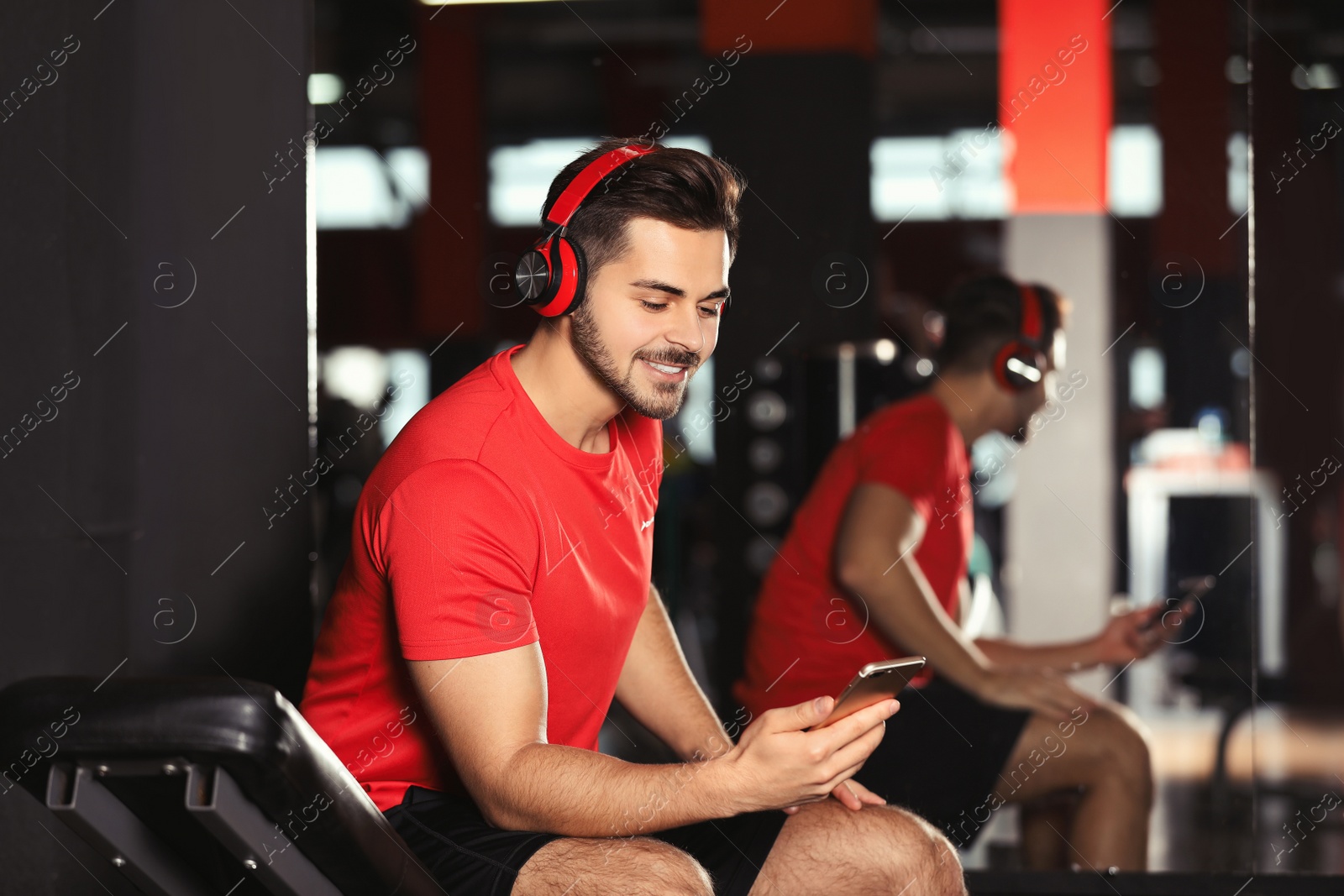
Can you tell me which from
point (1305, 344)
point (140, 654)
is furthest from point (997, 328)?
point (1305, 344)

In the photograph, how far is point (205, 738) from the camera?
38.4 inches

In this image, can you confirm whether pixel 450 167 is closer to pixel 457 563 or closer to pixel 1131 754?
pixel 1131 754

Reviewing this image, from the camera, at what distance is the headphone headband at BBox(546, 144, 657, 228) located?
1.55m

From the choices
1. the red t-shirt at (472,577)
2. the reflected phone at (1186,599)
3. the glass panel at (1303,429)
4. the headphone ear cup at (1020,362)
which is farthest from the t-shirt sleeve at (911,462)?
the glass panel at (1303,429)

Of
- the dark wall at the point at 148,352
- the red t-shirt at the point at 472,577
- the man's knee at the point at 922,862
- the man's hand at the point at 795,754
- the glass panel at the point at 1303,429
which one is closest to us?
the man's hand at the point at 795,754

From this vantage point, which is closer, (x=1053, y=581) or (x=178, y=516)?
(x=178, y=516)

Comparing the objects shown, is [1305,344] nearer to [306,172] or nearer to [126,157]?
[306,172]

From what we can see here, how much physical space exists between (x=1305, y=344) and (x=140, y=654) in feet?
14.2

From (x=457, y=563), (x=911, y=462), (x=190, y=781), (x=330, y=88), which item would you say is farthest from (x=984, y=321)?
(x=330, y=88)

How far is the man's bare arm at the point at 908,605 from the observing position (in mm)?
2170

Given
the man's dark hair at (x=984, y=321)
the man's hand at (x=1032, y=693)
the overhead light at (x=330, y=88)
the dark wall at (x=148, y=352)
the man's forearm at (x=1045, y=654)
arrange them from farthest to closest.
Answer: the overhead light at (x=330, y=88) → the man's dark hair at (x=984, y=321) → the man's forearm at (x=1045, y=654) → the man's hand at (x=1032, y=693) → the dark wall at (x=148, y=352)

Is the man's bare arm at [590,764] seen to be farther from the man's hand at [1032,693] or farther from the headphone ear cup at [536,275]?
the man's hand at [1032,693]

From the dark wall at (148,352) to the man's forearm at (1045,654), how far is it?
1383mm

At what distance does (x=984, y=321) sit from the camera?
258cm
